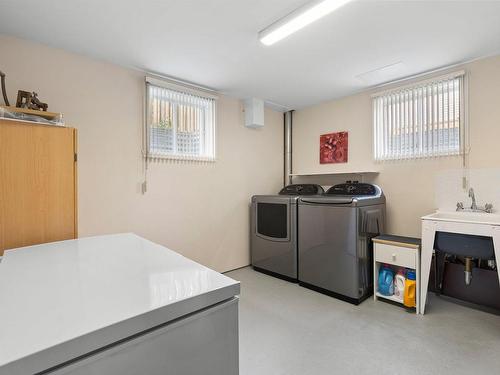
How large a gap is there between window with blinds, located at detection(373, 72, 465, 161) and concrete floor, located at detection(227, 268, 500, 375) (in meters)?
1.63

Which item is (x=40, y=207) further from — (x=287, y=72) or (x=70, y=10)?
(x=287, y=72)

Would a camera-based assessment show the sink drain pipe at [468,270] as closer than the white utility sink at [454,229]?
No

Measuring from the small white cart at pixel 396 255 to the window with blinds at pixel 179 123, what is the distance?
2.20 metres

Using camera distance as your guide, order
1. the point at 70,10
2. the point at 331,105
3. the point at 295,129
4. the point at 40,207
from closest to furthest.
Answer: the point at 40,207 → the point at 70,10 → the point at 331,105 → the point at 295,129

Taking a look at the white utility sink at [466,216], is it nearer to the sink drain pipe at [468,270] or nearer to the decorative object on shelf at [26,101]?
the sink drain pipe at [468,270]

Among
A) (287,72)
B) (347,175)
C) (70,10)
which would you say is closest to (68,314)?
(70,10)

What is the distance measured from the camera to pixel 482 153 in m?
2.53

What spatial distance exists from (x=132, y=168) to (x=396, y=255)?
2.82m

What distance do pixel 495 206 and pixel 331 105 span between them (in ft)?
7.14

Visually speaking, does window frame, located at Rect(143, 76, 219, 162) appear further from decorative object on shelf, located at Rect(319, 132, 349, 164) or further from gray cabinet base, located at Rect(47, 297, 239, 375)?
gray cabinet base, located at Rect(47, 297, 239, 375)

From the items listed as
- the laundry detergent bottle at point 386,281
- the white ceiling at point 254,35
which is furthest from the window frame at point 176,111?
the laundry detergent bottle at point 386,281

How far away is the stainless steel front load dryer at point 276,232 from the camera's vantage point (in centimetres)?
320

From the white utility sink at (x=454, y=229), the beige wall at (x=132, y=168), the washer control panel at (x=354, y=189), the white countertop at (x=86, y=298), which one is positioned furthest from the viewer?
the washer control panel at (x=354, y=189)

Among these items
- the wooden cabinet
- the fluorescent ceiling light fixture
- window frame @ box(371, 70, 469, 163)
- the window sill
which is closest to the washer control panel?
window frame @ box(371, 70, 469, 163)
